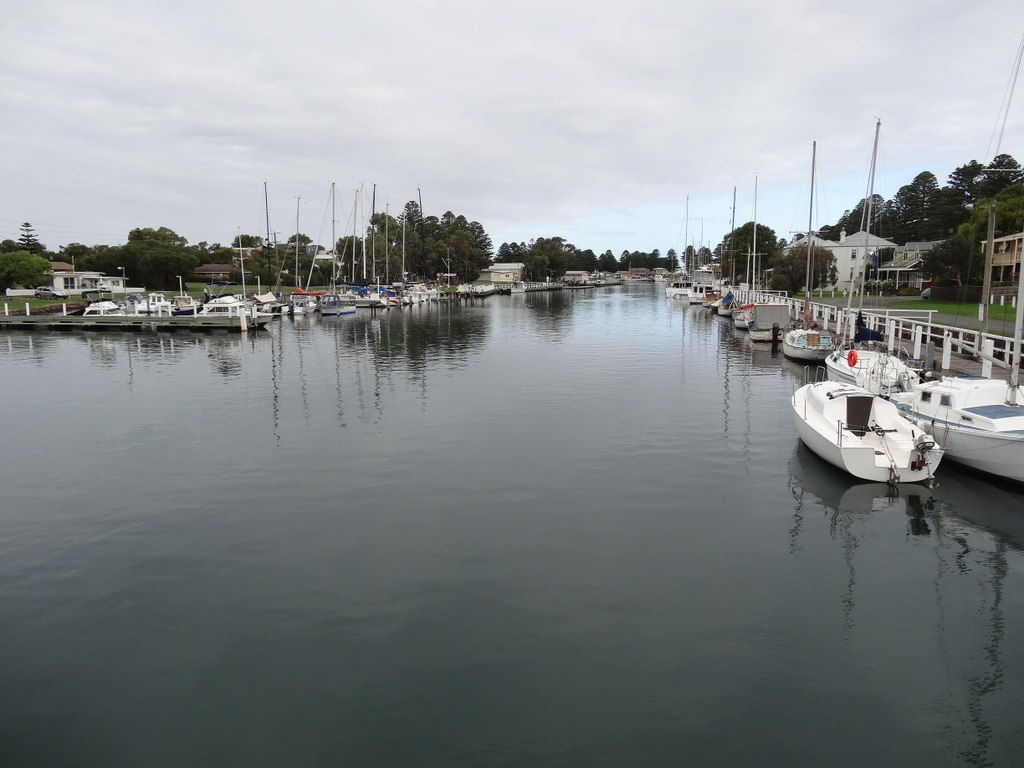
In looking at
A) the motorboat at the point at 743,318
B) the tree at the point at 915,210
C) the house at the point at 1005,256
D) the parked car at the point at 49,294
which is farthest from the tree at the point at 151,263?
the tree at the point at 915,210

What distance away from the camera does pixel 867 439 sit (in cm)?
1984

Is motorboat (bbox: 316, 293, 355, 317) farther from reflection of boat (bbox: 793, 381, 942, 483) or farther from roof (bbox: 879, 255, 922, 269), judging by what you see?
roof (bbox: 879, 255, 922, 269)

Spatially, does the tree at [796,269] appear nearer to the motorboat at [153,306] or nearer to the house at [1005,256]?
the house at [1005,256]

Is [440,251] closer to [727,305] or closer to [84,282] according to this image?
[84,282]

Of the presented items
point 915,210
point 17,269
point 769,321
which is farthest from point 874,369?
point 915,210

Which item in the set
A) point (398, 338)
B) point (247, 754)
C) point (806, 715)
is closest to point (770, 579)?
point (806, 715)

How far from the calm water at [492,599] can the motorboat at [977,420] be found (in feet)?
2.64

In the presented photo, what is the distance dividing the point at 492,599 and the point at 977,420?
50.5 ft

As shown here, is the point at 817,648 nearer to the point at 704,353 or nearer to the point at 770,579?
the point at 770,579

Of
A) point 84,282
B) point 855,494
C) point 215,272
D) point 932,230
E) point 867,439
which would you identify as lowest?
point 855,494

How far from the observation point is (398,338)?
6084cm

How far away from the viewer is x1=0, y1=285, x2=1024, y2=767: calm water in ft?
29.9

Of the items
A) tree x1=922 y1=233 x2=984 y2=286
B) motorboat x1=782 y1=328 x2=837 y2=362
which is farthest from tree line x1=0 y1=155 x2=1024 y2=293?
motorboat x1=782 y1=328 x2=837 y2=362

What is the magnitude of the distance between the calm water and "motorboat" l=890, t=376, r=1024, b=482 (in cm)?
80
